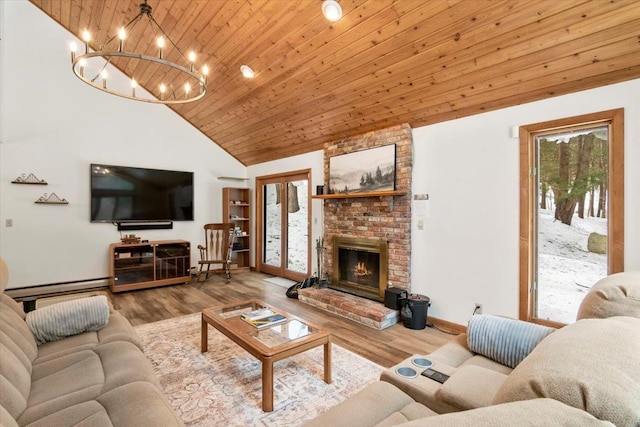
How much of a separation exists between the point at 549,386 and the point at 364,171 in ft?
11.7

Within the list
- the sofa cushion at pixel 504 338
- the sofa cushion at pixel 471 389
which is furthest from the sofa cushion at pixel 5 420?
the sofa cushion at pixel 504 338

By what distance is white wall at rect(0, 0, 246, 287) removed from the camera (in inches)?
175

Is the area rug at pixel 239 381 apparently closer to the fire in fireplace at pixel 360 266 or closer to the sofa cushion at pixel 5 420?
the sofa cushion at pixel 5 420

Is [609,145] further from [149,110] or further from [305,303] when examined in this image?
[149,110]

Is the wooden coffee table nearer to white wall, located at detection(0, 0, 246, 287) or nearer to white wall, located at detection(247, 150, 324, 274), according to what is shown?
white wall, located at detection(247, 150, 324, 274)

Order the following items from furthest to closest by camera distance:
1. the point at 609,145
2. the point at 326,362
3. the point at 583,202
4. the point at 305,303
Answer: the point at 305,303, the point at 583,202, the point at 609,145, the point at 326,362

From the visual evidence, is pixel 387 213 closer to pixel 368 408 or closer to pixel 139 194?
pixel 368 408

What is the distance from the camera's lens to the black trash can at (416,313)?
11.0 ft

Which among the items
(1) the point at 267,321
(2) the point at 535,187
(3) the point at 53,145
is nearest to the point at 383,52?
(2) the point at 535,187

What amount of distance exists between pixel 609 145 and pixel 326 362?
114 inches

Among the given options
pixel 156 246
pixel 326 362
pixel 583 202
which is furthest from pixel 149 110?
pixel 583 202

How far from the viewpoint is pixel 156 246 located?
520 cm

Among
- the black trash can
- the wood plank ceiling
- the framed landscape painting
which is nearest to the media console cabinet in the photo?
the wood plank ceiling

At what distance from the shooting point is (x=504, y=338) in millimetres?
1724
